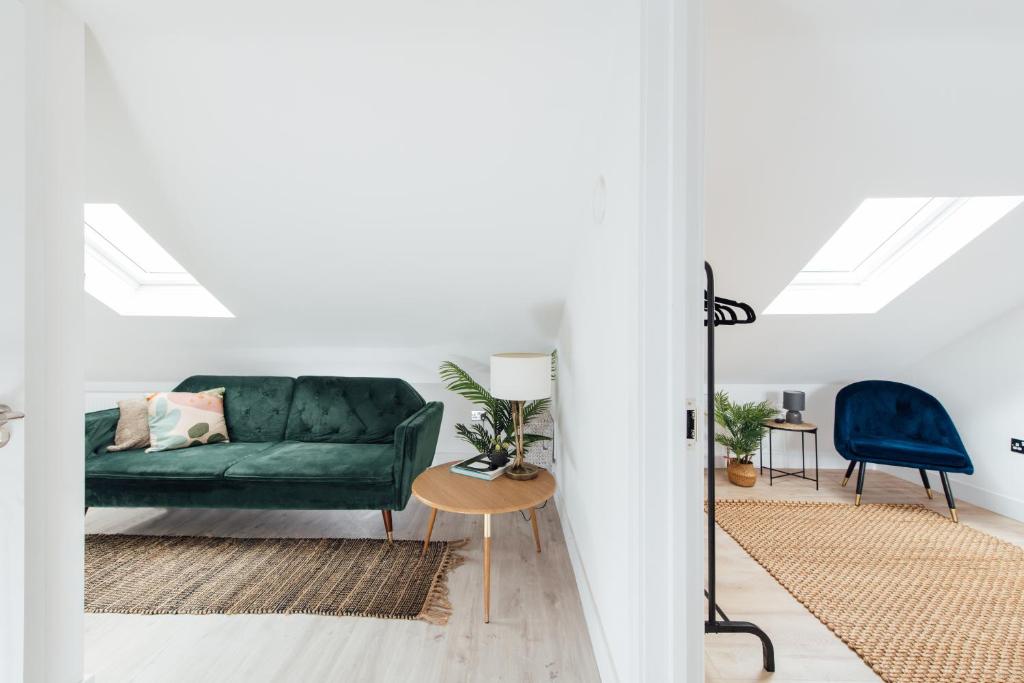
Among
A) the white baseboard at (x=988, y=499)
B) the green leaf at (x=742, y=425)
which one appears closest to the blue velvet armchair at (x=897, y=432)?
the white baseboard at (x=988, y=499)

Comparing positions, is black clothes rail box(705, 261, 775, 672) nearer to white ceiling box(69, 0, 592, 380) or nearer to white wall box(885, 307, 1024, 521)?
white ceiling box(69, 0, 592, 380)

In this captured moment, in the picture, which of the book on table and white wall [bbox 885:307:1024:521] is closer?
the book on table

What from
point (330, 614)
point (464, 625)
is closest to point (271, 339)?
→ point (330, 614)

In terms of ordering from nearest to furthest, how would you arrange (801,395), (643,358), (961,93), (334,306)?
(643,358)
(961,93)
(334,306)
(801,395)

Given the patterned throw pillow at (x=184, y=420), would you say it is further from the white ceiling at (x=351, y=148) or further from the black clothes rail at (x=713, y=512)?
the black clothes rail at (x=713, y=512)

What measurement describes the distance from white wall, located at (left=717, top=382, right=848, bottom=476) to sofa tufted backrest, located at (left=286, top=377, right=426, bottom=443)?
2.62 meters

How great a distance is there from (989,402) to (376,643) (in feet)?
13.0

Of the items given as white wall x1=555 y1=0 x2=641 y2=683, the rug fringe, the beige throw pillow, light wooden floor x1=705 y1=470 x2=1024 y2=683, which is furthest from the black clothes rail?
the beige throw pillow

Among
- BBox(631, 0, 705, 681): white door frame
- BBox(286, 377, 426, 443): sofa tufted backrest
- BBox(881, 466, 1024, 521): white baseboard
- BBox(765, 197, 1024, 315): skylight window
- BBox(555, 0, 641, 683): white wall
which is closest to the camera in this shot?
BBox(631, 0, 705, 681): white door frame

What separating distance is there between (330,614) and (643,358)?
67.4 inches

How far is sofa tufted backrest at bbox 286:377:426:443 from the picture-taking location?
10.2 feet

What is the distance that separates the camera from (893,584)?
6.90ft

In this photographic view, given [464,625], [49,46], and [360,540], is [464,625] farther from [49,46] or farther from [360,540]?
[49,46]

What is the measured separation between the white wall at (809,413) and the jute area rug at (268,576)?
272cm
